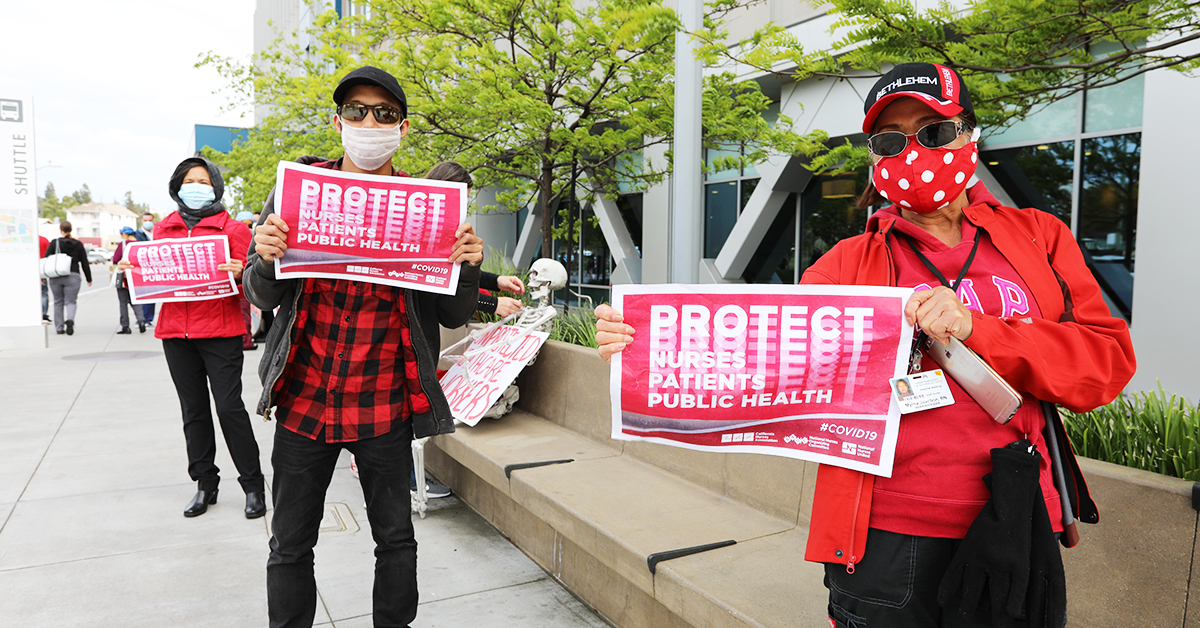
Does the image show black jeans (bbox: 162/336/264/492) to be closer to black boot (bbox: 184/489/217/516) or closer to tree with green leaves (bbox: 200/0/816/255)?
black boot (bbox: 184/489/217/516)

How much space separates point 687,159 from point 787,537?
2.51 m

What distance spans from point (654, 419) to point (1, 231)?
16.2m

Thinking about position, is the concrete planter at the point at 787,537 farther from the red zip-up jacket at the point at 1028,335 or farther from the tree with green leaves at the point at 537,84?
the tree with green leaves at the point at 537,84

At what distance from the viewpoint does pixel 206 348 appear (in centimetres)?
504

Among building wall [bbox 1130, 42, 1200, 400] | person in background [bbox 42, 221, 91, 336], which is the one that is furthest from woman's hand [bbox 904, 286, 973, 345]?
person in background [bbox 42, 221, 91, 336]

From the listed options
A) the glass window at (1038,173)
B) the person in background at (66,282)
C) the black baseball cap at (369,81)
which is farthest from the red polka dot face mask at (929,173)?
the person in background at (66,282)

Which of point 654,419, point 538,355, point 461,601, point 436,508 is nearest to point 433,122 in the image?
point 538,355

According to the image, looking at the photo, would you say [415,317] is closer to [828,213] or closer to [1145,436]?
[1145,436]

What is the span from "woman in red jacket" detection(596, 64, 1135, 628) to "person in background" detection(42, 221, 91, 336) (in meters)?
18.1

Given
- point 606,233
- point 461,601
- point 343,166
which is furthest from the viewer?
point 606,233

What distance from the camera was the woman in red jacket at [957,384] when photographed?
5.41 feet

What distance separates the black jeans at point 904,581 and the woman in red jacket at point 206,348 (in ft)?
14.2

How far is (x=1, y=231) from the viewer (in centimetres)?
1409

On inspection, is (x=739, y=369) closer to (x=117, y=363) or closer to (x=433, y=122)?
(x=433, y=122)
